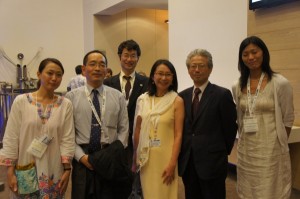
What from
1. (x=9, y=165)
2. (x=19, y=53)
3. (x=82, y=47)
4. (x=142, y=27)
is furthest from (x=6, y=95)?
(x=9, y=165)

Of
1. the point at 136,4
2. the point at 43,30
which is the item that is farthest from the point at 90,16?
the point at 136,4

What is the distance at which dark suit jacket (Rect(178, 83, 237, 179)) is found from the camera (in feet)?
6.87

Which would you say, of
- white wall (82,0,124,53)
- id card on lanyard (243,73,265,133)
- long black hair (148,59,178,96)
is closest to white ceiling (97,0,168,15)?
white wall (82,0,124,53)

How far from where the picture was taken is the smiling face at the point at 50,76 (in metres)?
2.00

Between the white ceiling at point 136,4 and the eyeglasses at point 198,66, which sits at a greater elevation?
the white ceiling at point 136,4

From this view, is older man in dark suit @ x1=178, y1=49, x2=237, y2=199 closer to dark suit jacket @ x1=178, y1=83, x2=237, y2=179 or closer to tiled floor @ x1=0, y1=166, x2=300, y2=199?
dark suit jacket @ x1=178, y1=83, x2=237, y2=179

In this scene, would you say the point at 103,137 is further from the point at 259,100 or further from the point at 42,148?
the point at 259,100

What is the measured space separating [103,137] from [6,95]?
201 inches

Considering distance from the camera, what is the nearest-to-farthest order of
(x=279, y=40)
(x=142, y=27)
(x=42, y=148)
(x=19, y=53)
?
1. (x=42, y=148)
2. (x=279, y=40)
3. (x=19, y=53)
4. (x=142, y=27)

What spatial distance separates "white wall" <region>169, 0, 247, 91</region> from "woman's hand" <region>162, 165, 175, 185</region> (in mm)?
2174

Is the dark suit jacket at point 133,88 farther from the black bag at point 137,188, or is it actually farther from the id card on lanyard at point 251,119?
the id card on lanyard at point 251,119

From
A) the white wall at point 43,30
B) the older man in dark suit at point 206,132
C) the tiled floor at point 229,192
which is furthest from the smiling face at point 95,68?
the white wall at point 43,30

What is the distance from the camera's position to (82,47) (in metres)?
8.13

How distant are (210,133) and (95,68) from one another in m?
0.89
